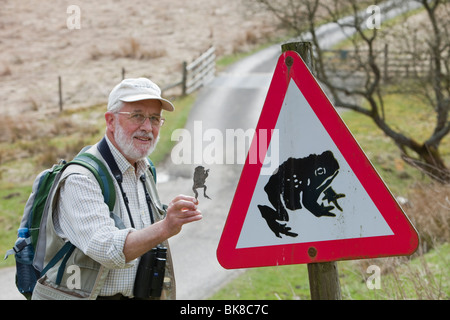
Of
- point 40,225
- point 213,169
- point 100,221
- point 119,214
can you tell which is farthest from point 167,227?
point 213,169

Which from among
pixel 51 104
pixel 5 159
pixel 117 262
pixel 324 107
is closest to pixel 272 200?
pixel 324 107

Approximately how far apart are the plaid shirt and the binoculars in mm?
28

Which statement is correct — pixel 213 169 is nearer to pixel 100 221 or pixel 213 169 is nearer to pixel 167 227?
pixel 100 221

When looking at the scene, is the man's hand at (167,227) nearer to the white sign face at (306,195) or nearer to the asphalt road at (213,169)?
the asphalt road at (213,169)

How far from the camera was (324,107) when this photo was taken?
7.35 ft

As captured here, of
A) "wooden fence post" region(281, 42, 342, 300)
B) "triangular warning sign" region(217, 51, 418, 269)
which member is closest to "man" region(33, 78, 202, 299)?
"triangular warning sign" region(217, 51, 418, 269)

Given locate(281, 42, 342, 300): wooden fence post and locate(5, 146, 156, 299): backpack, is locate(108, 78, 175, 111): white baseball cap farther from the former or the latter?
locate(281, 42, 342, 300): wooden fence post

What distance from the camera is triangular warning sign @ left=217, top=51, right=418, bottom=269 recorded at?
217 centimetres

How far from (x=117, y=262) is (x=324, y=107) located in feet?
3.44

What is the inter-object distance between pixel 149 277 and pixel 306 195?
2.84 ft

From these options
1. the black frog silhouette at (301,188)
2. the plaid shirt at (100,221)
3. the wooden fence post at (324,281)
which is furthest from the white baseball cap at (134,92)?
the wooden fence post at (324,281)

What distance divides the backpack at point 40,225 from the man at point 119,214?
0.03m

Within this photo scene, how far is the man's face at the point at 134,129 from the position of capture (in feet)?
8.35
